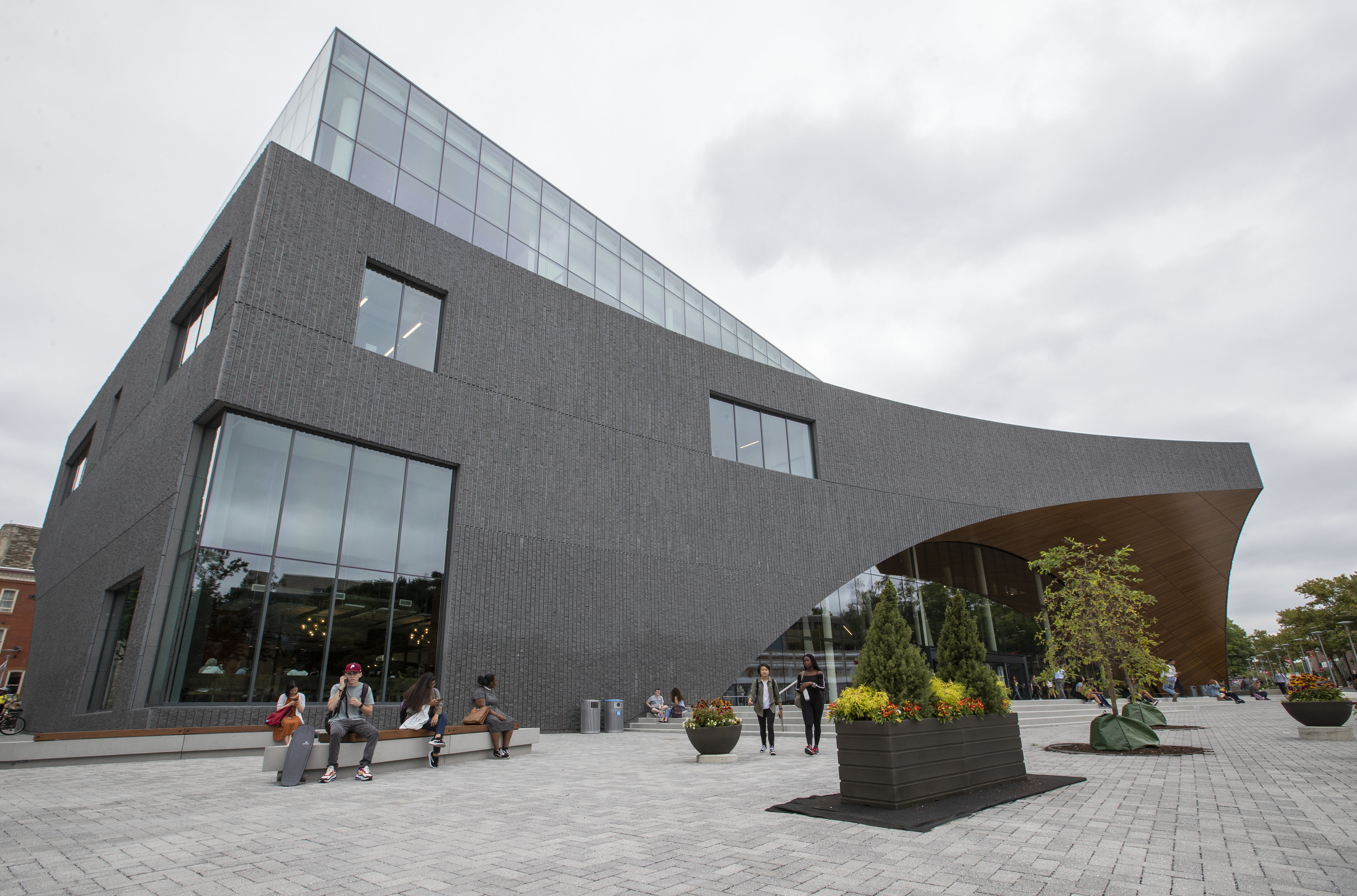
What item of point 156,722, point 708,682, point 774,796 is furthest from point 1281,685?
point 156,722

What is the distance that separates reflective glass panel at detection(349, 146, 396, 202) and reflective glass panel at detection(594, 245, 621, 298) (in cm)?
658

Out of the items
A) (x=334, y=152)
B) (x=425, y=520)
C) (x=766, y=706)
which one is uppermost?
(x=334, y=152)

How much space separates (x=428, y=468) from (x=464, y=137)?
9707mm

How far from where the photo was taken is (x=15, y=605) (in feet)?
158

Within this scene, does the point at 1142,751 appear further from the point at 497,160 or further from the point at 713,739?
the point at 497,160

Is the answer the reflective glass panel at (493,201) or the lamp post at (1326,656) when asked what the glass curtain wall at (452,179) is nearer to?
the reflective glass panel at (493,201)

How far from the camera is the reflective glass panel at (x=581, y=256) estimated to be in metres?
20.8

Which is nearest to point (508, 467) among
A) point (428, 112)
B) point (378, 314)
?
point (378, 314)

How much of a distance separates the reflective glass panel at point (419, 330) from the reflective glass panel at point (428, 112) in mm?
5018

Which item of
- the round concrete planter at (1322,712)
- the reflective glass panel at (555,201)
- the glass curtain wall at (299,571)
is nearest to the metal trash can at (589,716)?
the glass curtain wall at (299,571)

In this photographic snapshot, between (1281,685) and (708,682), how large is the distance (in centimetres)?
2265

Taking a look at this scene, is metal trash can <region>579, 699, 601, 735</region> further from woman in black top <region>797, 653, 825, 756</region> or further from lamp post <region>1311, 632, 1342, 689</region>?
lamp post <region>1311, 632, 1342, 689</region>

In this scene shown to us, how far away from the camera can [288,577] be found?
12.7m

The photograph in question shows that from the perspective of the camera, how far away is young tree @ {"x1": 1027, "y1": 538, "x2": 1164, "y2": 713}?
11.7 meters
